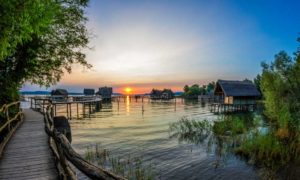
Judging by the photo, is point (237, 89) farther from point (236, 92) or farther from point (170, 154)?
point (170, 154)

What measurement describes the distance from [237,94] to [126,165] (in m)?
40.9

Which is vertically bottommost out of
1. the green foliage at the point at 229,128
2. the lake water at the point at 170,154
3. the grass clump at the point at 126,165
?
the lake water at the point at 170,154

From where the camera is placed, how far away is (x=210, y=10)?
20.7 m

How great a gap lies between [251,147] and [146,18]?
12.8 meters

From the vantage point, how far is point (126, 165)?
13.5 m

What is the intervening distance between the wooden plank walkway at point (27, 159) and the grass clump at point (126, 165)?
130 inches

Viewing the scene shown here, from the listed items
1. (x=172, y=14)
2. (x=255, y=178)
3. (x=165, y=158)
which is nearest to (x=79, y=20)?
(x=172, y=14)

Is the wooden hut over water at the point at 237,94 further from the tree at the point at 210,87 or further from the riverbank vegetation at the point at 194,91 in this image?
the tree at the point at 210,87

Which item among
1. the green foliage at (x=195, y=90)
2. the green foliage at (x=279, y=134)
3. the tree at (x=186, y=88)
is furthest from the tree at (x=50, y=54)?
the tree at (x=186, y=88)

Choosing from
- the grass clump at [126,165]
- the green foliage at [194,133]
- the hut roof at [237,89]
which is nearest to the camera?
the grass clump at [126,165]

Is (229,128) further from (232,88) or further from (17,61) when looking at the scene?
(232,88)

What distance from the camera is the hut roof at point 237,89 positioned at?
50.1 meters

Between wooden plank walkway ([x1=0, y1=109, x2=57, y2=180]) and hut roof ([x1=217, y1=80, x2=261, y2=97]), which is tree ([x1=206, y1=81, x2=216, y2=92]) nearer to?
hut roof ([x1=217, y1=80, x2=261, y2=97])

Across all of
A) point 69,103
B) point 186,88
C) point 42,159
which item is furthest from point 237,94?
point 186,88
